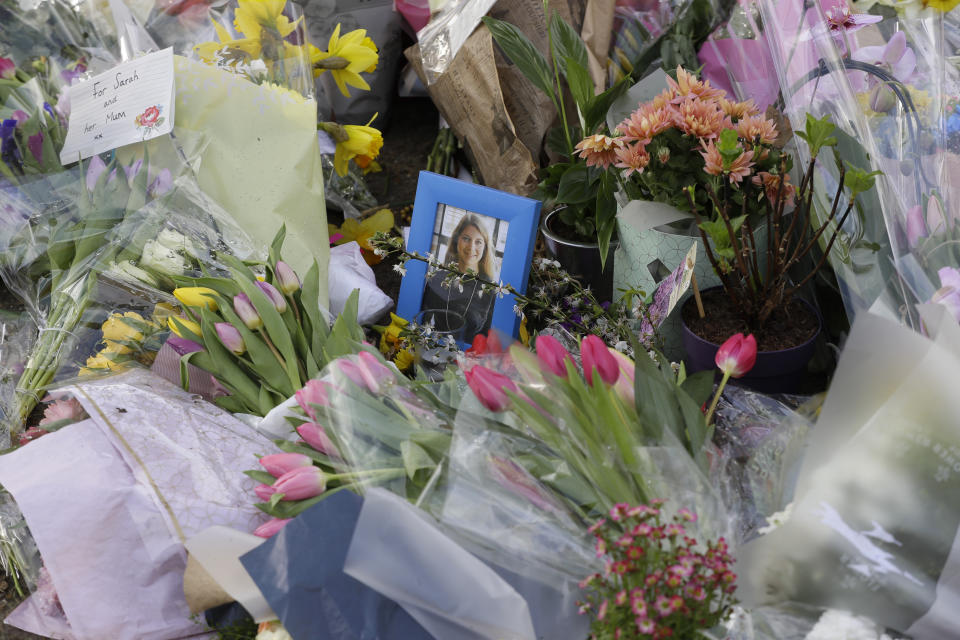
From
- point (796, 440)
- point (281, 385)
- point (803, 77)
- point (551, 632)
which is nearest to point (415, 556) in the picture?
point (551, 632)

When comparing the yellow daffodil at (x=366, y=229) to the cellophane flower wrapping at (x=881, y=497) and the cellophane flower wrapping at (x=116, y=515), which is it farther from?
the cellophane flower wrapping at (x=881, y=497)

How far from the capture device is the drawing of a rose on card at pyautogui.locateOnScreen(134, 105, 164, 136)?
4.68 ft

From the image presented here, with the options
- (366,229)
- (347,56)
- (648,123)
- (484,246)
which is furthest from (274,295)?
(366,229)

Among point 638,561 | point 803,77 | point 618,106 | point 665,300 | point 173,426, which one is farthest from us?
point 618,106

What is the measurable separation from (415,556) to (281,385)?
0.48 m

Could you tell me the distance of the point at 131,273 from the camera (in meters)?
1.32

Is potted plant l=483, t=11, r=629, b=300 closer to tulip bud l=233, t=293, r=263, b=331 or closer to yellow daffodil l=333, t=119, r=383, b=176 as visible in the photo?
yellow daffodil l=333, t=119, r=383, b=176

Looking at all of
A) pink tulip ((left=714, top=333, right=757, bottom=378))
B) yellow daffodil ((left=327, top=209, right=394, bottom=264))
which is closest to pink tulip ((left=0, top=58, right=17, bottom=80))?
yellow daffodil ((left=327, top=209, right=394, bottom=264))

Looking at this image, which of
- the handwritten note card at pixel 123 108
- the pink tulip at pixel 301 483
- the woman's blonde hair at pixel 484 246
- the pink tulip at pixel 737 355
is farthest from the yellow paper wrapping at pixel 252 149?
the pink tulip at pixel 737 355

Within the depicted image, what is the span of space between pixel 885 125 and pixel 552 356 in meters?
0.63

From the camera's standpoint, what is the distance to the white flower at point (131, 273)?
1312 millimetres

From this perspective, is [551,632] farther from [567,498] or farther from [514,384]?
[514,384]

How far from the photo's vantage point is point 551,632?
2.47 feet

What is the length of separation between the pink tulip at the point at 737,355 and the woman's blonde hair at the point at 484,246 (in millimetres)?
643
